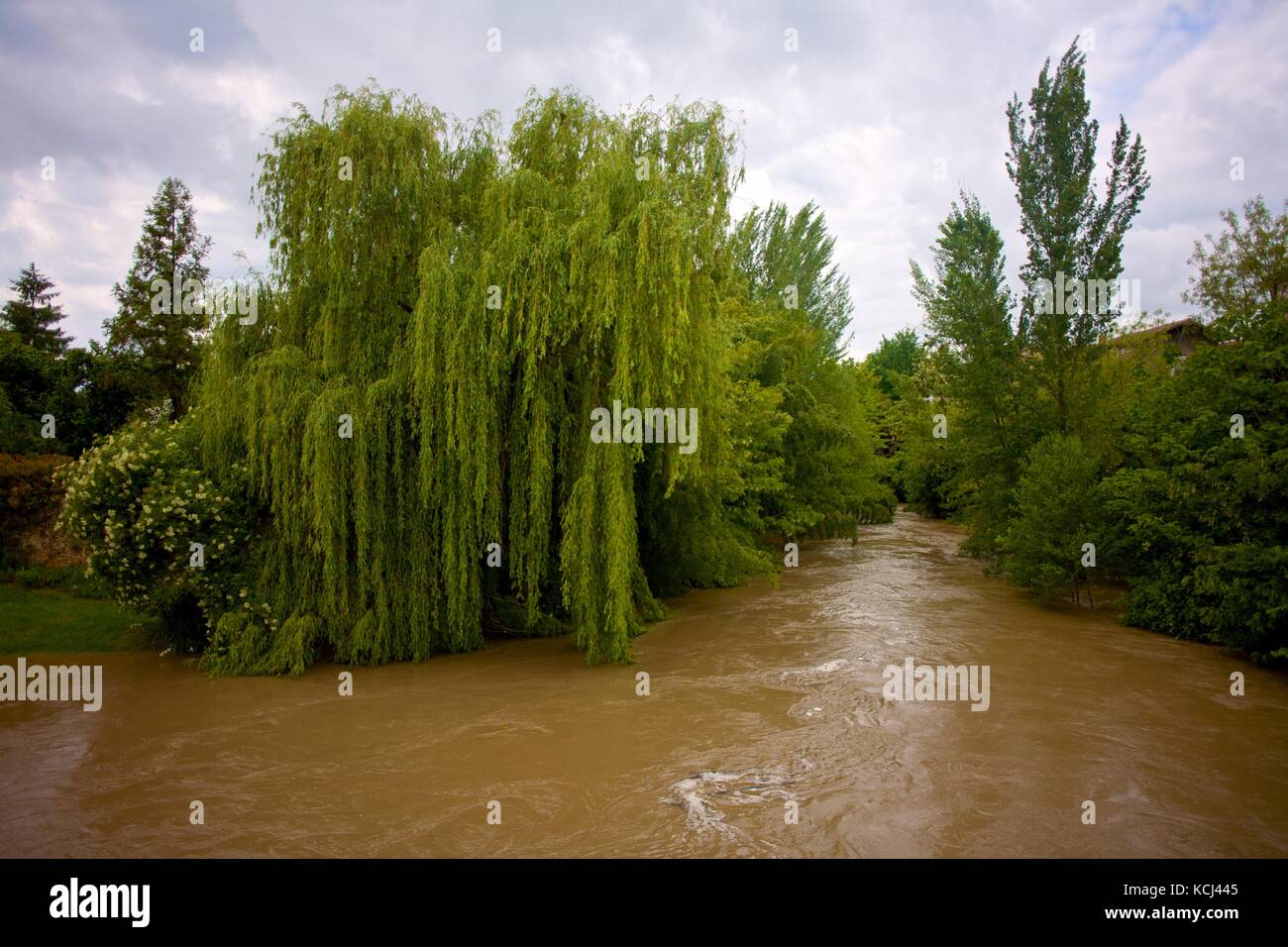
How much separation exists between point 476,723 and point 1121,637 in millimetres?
12277

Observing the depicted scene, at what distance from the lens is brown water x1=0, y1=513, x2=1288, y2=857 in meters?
6.66

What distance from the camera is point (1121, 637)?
1485 centimetres

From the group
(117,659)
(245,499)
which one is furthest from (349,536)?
(117,659)

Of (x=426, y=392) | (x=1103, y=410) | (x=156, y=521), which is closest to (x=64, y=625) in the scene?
(x=156, y=521)

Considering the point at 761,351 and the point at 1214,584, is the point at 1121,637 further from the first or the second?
the point at 761,351

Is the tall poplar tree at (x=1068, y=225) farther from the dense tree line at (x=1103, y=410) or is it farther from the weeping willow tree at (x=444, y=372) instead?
the weeping willow tree at (x=444, y=372)

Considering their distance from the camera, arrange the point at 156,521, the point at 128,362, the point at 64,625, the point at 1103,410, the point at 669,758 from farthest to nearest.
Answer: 1. the point at 128,362
2. the point at 1103,410
3. the point at 64,625
4. the point at 156,521
5. the point at 669,758

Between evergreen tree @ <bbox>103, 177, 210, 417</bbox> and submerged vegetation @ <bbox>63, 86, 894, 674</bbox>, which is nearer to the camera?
submerged vegetation @ <bbox>63, 86, 894, 674</bbox>

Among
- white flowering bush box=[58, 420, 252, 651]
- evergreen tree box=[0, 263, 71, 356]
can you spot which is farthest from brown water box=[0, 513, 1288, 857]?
evergreen tree box=[0, 263, 71, 356]

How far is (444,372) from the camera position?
11.5 m

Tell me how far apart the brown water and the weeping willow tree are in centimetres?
133

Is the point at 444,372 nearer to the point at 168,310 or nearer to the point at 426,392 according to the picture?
the point at 426,392

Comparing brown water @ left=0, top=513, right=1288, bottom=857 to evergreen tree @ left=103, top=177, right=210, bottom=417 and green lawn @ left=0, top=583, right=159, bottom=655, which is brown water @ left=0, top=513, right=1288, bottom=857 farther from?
evergreen tree @ left=103, top=177, right=210, bottom=417

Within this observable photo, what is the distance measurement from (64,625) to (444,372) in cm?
1030
